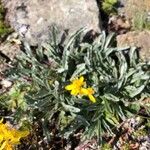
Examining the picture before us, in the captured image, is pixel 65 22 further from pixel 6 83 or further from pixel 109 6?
pixel 6 83

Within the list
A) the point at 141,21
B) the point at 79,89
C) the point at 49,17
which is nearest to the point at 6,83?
the point at 49,17

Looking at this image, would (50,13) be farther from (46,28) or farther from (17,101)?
(17,101)

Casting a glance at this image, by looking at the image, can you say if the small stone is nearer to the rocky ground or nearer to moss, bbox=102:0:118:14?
the rocky ground

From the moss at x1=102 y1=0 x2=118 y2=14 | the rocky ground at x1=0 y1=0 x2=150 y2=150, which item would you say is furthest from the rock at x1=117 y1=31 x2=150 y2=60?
the moss at x1=102 y1=0 x2=118 y2=14

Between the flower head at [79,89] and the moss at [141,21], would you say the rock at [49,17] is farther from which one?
the flower head at [79,89]

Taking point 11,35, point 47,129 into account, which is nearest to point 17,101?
point 47,129
